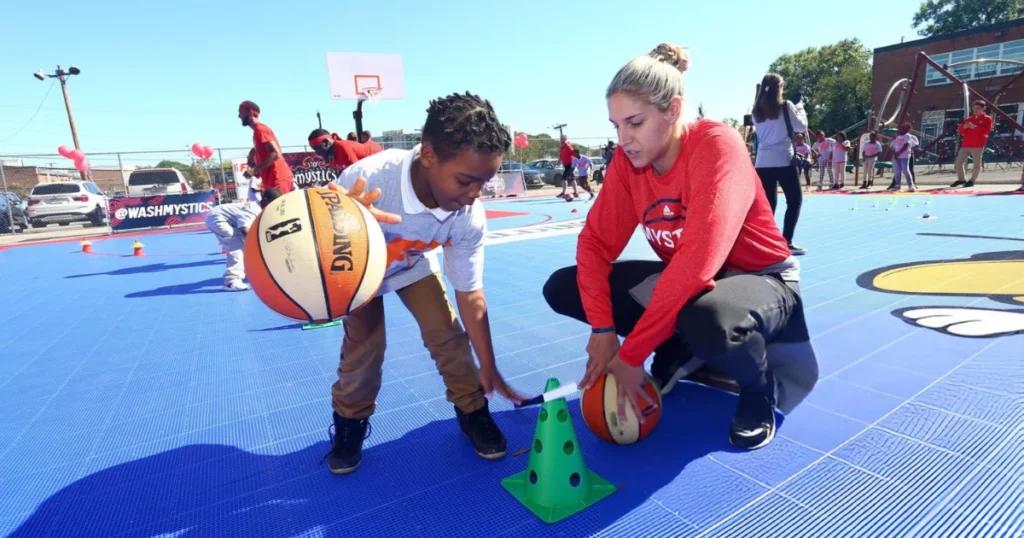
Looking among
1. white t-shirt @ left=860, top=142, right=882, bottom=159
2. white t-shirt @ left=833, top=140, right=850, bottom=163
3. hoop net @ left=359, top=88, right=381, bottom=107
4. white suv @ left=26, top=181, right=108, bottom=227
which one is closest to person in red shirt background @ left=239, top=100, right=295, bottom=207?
hoop net @ left=359, top=88, right=381, bottom=107

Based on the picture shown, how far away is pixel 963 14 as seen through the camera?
44.3m

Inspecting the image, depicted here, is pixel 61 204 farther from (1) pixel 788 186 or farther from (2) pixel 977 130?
(2) pixel 977 130

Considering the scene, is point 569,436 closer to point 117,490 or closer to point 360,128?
point 117,490

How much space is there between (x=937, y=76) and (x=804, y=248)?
1420 inches

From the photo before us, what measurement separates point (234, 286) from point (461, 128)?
4885mm

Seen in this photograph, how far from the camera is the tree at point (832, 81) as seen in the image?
4212 centimetres

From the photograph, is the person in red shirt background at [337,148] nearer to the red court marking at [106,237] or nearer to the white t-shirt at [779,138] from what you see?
the white t-shirt at [779,138]

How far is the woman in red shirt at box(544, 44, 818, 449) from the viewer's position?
6.05ft

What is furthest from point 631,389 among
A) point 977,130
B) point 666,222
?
point 977,130

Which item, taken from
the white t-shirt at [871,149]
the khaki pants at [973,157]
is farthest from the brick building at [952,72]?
the khaki pants at [973,157]

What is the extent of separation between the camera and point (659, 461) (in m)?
2.05

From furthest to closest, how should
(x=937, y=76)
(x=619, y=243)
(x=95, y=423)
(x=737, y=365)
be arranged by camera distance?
(x=937, y=76) < (x=95, y=423) < (x=619, y=243) < (x=737, y=365)

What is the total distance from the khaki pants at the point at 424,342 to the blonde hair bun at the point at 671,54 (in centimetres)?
161

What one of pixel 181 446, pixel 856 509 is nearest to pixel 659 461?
pixel 856 509
